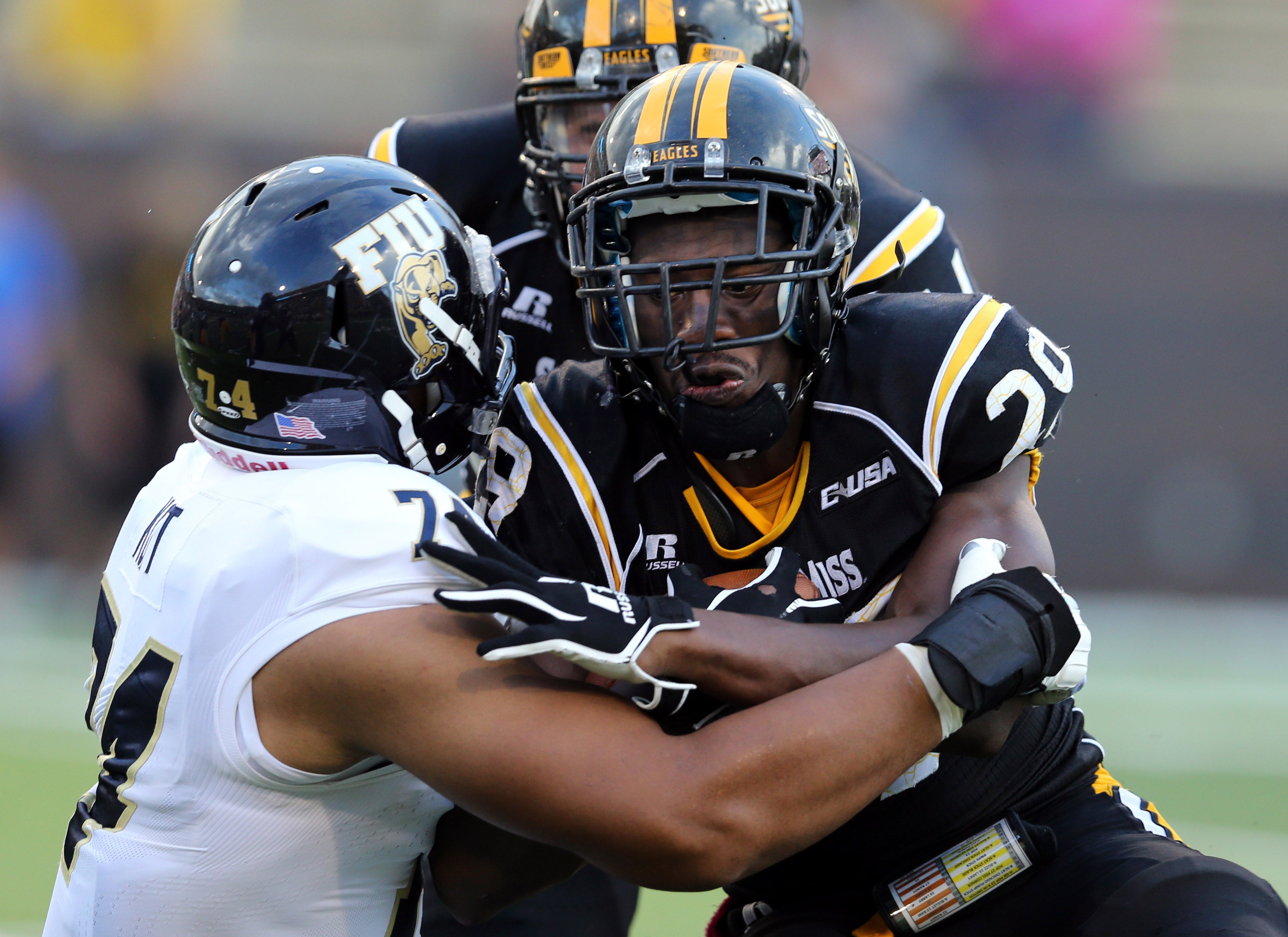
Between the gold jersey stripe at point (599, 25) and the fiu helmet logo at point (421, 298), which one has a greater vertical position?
the gold jersey stripe at point (599, 25)

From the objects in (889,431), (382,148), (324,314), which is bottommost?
(889,431)

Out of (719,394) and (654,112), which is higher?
(654,112)

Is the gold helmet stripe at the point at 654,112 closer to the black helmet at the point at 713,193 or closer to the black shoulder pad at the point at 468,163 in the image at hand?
the black helmet at the point at 713,193

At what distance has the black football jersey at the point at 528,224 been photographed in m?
3.71

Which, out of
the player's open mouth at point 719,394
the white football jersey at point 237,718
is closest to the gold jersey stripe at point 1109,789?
the player's open mouth at point 719,394

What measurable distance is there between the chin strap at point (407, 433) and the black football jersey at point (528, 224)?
135 cm

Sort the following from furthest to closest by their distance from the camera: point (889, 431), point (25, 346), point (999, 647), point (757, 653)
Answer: point (25, 346)
point (889, 431)
point (757, 653)
point (999, 647)

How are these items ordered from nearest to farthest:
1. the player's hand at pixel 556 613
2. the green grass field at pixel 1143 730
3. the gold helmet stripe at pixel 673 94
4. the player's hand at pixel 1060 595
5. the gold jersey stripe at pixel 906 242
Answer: the player's hand at pixel 556 613 → the player's hand at pixel 1060 595 → the gold helmet stripe at pixel 673 94 → the gold jersey stripe at pixel 906 242 → the green grass field at pixel 1143 730

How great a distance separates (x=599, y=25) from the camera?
3.65m

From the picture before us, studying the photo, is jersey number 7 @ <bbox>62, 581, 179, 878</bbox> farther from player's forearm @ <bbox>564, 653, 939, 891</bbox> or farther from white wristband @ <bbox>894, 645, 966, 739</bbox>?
white wristband @ <bbox>894, 645, 966, 739</bbox>

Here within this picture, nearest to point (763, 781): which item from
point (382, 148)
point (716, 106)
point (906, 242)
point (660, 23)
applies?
point (716, 106)

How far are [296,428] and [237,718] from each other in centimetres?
47

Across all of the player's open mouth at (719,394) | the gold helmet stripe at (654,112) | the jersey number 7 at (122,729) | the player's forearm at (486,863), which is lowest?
the player's forearm at (486,863)

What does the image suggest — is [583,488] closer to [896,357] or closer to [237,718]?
[896,357]
